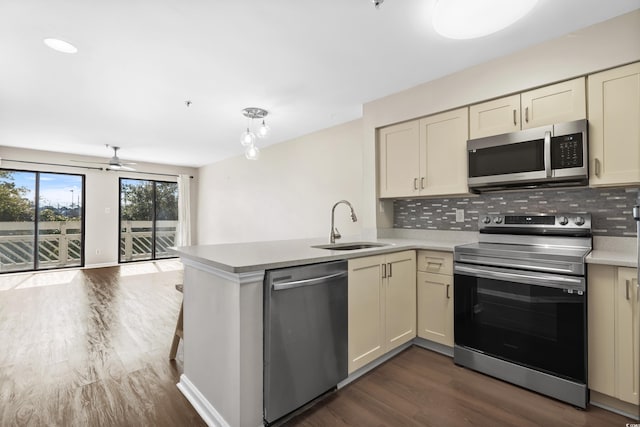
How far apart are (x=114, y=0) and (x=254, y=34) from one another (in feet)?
2.71

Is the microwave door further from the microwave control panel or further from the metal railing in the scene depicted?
the metal railing

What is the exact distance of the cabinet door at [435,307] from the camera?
240cm

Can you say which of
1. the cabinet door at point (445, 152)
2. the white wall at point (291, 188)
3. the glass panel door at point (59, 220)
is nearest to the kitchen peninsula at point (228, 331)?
the cabinet door at point (445, 152)

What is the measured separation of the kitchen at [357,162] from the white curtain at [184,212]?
35 centimetres

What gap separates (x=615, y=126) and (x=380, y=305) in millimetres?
1920

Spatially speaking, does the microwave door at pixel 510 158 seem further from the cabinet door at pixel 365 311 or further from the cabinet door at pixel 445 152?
the cabinet door at pixel 365 311

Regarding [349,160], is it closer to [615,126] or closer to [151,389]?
[615,126]

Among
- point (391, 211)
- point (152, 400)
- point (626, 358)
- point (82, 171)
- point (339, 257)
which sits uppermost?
point (82, 171)

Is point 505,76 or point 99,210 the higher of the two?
point 505,76

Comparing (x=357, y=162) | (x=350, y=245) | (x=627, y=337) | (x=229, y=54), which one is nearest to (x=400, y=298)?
(x=350, y=245)

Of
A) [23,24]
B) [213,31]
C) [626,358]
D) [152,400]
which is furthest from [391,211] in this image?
[23,24]

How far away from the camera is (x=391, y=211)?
3406 millimetres

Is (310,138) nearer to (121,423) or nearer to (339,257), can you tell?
(339,257)

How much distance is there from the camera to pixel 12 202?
18.9ft
